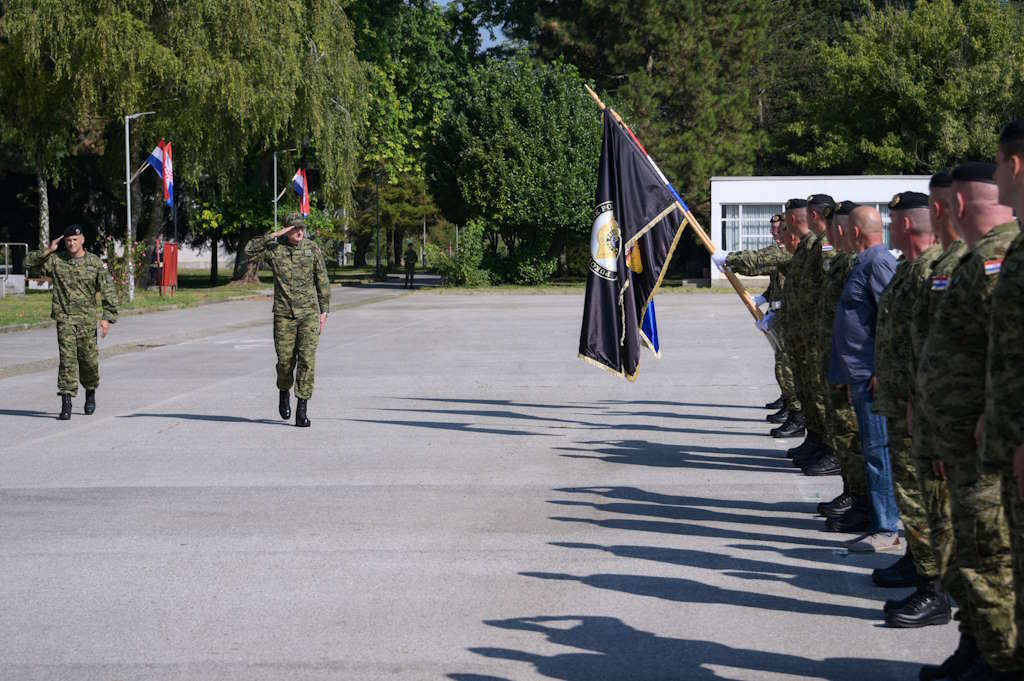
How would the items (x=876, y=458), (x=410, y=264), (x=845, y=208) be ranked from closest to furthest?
(x=876, y=458)
(x=845, y=208)
(x=410, y=264)

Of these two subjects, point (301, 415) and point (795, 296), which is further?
point (301, 415)

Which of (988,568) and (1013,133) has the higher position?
(1013,133)

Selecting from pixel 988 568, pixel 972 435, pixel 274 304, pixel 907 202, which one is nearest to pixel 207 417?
pixel 274 304

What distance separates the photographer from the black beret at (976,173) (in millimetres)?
4703

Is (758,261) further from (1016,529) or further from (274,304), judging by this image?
(1016,529)

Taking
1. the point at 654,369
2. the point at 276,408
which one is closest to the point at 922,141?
the point at 654,369

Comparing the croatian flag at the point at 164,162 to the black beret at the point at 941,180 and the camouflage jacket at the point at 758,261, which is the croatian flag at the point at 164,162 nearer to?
the camouflage jacket at the point at 758,261

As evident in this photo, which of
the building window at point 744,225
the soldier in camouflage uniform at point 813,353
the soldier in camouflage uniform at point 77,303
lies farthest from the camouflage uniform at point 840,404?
the building window at point 744,225

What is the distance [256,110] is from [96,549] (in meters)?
34.1

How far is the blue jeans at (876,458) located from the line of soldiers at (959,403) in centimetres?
2

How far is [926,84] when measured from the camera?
5697cm

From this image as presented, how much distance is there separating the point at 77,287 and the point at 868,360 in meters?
9.27

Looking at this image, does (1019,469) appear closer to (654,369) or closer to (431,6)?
(654,369)

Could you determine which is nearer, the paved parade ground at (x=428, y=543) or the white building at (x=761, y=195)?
the paved parade ground at (x=428, y=543)
